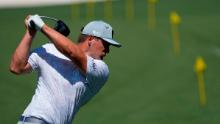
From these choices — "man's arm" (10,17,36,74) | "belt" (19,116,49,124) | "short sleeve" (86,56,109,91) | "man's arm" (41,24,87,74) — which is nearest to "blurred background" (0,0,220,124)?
"short sleeve" (86,56,109,91)

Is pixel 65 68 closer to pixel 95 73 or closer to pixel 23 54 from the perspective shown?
pixel 95 73

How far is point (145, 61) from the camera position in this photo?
1669cm

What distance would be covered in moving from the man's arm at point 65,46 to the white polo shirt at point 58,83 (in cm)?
12

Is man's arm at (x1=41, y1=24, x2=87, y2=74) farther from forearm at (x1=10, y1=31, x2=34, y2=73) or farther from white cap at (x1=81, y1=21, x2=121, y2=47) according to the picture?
forearm at (x1=10, y1=31, x2=34, y2=73)

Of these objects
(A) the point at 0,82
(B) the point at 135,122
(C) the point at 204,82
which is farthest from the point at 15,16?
(B) the point at 135,122

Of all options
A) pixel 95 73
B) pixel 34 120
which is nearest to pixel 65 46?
pixel 95 73

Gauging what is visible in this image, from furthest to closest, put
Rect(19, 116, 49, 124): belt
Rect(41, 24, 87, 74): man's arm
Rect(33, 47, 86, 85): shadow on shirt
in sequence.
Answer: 1. Rect(33, 47, 86, 85): shadow on shirt
2. Rect(19, 116, 49, 124): belt
3. Rect(41, 24, 87, 74): man's arm

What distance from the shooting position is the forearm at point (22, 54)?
5738 millimetres

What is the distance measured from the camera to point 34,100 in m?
5.68

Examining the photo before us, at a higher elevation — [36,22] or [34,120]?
[36,22]

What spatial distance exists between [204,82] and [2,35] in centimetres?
712

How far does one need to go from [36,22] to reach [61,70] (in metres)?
0.52

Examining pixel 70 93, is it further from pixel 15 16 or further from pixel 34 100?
pixel 15 16

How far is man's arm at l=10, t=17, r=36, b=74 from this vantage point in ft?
18.8
